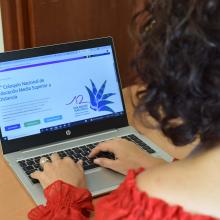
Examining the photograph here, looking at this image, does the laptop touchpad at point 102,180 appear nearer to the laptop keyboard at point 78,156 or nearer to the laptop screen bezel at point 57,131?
the laptop keyboard at point 78,156

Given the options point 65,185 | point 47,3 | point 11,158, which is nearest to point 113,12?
point 47,3

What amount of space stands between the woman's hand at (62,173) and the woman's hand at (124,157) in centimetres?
6

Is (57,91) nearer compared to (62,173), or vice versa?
(62,173)

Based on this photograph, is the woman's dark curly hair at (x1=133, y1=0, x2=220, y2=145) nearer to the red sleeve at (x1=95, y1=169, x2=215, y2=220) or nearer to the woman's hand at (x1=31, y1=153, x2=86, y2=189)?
the red sleeve at (x1=95, y1=169, x2=215, y2=220)

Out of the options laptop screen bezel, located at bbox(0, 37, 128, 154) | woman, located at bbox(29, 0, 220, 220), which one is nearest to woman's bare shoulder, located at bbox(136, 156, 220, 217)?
woman, located at bbox(29, 0, 220, 220)

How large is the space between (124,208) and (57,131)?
22.0 inches

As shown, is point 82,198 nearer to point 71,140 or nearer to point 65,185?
point 65,185

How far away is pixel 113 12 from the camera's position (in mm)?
1850

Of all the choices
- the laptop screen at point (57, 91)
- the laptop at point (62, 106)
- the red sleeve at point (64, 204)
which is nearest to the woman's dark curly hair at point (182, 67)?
the red sleeve at point (64, 204)

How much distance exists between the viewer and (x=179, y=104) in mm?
693

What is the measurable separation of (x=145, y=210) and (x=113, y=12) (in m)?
1.25

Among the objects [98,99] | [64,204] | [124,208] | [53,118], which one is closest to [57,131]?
[53,118]

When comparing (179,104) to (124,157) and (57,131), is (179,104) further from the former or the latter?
(57,131)

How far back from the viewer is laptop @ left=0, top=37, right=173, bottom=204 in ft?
3.95
